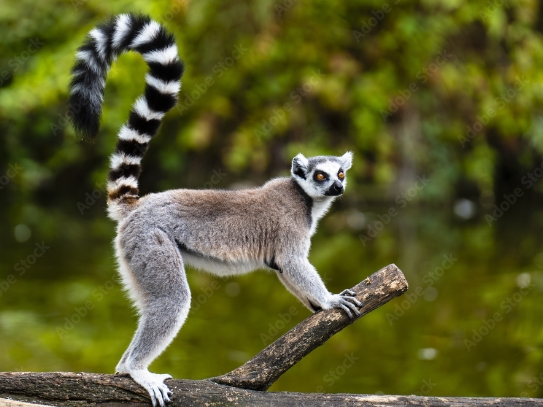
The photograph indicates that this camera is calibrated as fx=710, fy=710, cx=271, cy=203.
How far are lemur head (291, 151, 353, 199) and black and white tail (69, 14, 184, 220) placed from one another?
1.02 metres

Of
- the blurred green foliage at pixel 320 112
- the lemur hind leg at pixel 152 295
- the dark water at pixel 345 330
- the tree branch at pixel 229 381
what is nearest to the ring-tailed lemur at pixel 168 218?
the lemur hind leg at pixel 152 295

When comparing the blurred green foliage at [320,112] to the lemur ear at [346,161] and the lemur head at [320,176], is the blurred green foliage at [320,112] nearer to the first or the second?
the lemur ear at [346,161]

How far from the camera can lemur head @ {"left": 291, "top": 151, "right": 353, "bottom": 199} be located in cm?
490

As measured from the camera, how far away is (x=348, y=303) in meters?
4.21

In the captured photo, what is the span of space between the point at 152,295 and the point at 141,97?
1342 millimetres

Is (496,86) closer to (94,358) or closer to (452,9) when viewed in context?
(452,9)

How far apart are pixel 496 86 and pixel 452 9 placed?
7.31 ft

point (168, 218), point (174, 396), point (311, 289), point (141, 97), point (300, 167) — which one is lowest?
point (174, 396)

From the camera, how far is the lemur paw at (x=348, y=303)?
165 inches

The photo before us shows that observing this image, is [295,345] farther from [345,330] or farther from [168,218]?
[345,330]

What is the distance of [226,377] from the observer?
4.12 metres

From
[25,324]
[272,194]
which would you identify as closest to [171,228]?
[272,194]

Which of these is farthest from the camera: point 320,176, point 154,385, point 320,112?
point 320,112

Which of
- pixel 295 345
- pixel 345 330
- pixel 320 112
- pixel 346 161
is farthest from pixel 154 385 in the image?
pixel 320 112
